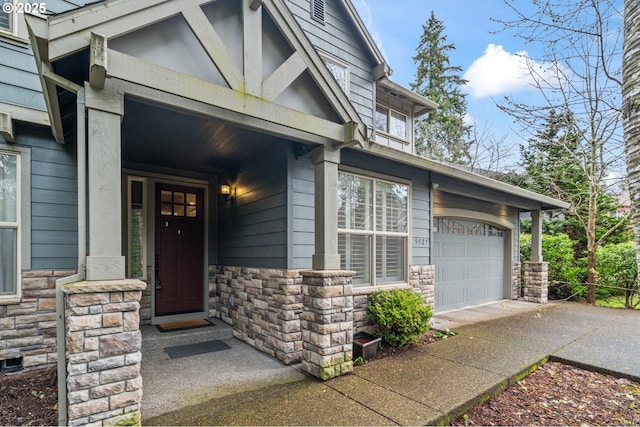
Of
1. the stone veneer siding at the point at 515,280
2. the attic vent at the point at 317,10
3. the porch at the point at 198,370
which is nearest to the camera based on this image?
the porch at the point at 198,370

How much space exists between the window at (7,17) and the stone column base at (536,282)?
35.7 feet

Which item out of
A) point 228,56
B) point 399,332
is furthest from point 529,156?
point 228,56

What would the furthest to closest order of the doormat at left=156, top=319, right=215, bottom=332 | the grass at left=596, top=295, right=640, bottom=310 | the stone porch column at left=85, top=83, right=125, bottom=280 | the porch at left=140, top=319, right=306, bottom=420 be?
the grass at left=596, top=295, right=640, bottom=310 < the doormat at left=156, top=319, right=215, bottom=332 < the porch at left=140, top=319, right=306, bottom=420 < the stone porch column at left=85, top=83, right=125, bottom=280

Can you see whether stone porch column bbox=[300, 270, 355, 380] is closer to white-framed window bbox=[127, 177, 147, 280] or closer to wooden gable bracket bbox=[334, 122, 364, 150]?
wooden gable bracket bbox=[334, 122, 364, 150]

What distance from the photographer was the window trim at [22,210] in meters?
3.67

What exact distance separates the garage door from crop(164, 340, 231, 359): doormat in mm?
4396

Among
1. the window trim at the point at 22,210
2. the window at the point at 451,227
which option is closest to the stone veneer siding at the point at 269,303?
the window at the point at 451,227

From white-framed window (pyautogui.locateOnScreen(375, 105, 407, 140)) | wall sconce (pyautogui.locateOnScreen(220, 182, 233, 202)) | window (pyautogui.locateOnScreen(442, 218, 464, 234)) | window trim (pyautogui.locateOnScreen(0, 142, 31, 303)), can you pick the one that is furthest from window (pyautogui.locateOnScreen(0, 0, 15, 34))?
window (pyautogui.locateOnScreen(442, 218, 464, 234))

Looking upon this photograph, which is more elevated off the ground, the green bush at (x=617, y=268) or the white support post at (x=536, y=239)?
the white support post at (x=536, y=239)

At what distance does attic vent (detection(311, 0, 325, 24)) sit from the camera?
232 inches

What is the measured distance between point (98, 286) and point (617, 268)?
11162 mm

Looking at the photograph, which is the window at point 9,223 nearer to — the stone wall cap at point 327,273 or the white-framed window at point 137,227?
the white-framed window at point 137,227

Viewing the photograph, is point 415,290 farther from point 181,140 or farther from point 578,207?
point 578,207

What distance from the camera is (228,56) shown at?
2.74m
